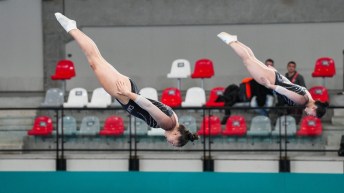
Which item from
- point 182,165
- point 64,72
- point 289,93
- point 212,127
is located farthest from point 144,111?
point 64,72

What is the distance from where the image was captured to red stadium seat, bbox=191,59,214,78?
13102mm

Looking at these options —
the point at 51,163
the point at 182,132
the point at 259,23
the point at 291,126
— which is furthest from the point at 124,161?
the point at 259,23

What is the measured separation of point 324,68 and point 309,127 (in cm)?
190

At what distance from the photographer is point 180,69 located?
1335 centimetres

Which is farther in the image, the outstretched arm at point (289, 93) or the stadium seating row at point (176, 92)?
the stadium seating row at point (176, 92)

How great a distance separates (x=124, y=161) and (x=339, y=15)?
5.14 metres

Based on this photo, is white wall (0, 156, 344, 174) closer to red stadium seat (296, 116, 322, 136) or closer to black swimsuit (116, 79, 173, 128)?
red stadium seat (296, 116, 322, 136)

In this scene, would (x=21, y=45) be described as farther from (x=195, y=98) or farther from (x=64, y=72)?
(x=195, y=98)

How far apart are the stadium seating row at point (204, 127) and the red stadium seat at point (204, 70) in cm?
117

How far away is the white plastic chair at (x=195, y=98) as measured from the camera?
41.1 feet

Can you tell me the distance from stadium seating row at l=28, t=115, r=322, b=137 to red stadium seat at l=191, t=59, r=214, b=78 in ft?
3.84

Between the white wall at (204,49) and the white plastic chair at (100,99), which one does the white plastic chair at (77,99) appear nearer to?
the white plastic chair at (100,99)

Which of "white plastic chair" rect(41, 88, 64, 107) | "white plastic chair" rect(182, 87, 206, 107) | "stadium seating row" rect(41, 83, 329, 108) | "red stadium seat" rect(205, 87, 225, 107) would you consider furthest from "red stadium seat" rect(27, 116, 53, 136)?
"red stadium seat" rect(205, 87, 225, 107)

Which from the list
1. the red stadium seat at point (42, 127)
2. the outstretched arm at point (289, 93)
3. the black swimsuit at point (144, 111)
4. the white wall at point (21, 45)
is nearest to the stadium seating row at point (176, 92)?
the red stadium seat at point (42, 127)
